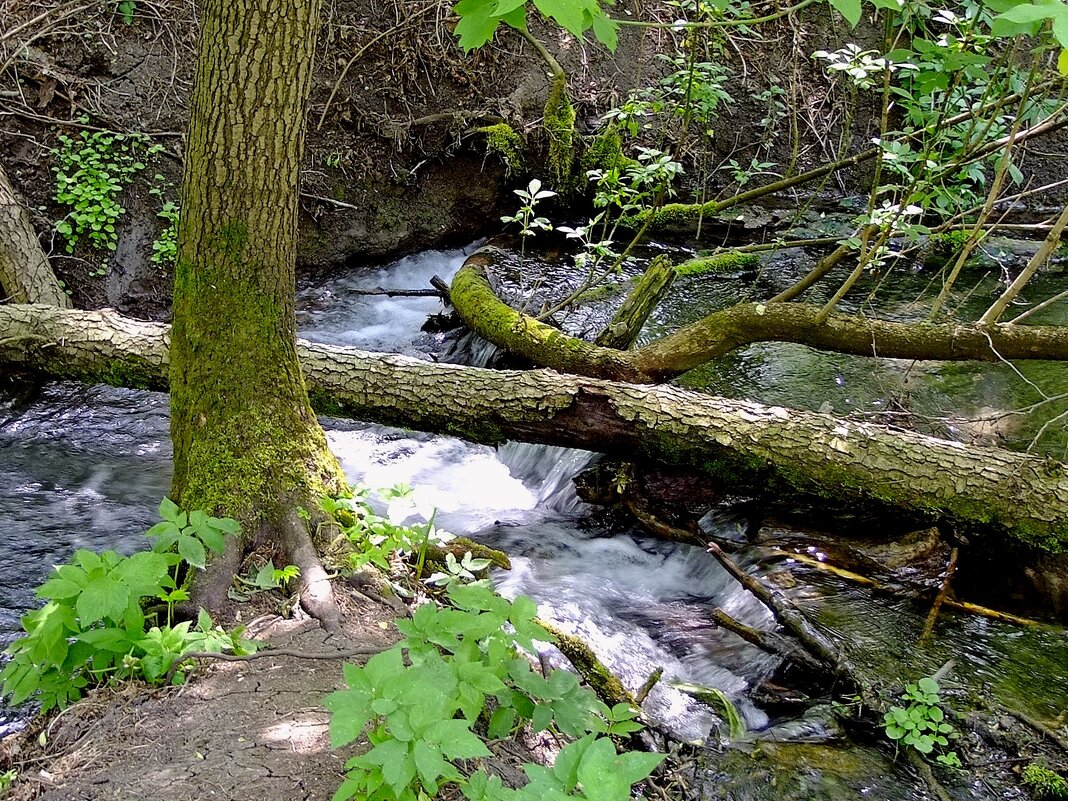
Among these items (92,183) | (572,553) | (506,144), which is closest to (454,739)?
(572,553)

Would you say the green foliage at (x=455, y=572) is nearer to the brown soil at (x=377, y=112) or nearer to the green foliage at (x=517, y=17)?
the green foliage at (x=517, y=17)

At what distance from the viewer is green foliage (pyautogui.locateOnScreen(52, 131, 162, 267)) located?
5.86 m

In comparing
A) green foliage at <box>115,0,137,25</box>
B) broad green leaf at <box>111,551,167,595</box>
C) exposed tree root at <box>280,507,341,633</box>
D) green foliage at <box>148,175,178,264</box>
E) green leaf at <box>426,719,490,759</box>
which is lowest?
exposed tree root at <box>280,507,341,633</box>

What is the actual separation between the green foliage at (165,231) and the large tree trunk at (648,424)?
66.5 inches

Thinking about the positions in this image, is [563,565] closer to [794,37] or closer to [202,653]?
[202,653]

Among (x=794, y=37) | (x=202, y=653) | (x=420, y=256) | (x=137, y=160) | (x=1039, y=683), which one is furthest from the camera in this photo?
(x=794, y=37)

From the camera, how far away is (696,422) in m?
3.86

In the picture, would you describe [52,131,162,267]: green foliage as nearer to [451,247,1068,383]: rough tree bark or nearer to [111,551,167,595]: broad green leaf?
[451,247,1068,383]: rough tree bark

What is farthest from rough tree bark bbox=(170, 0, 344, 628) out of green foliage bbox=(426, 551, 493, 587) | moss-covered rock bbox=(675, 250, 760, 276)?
moss-covered rock bbox=(675, 250, 760, 276)

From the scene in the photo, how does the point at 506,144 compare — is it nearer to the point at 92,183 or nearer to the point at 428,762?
the point at 92,183

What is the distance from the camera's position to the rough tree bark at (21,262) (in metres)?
5.21

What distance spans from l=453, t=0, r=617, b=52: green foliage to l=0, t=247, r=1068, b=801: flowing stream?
233 cm

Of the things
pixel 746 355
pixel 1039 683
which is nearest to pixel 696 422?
pixel 1039 683

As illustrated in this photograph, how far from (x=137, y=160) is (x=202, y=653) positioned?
528 centimetres
